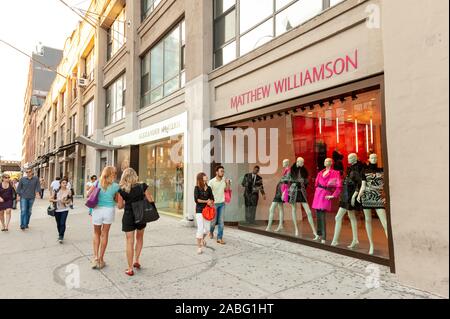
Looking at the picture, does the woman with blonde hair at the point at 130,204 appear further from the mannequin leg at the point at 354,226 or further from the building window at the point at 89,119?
the building window at the point at 89,119

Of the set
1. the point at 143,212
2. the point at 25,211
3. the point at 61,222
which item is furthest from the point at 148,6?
the point at 143,212

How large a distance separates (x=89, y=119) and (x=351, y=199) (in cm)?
2094

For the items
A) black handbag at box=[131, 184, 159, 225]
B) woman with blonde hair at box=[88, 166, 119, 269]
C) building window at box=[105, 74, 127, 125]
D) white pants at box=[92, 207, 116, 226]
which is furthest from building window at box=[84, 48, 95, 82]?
black handbag at box=[131, 184, 159, 225]

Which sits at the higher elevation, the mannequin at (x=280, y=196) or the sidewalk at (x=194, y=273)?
the mannequin at (x=280, y=196)

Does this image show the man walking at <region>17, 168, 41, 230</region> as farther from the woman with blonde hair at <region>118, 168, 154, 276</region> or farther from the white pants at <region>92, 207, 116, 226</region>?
the woman with blonde hair at <region>118, 168, 154, 276</region>

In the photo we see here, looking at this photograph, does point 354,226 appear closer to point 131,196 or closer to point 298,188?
point 298,188

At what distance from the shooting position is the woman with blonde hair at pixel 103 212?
5.15 metres

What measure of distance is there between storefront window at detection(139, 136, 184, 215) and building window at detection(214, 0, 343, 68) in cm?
373

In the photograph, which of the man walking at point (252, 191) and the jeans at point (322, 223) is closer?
the jeans at point (322, 223)

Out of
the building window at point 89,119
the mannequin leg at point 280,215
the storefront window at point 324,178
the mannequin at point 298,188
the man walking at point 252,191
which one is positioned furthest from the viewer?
the building window at point 89,119

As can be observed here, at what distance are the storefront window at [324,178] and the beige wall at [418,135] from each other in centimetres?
70

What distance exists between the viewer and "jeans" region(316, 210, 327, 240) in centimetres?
661

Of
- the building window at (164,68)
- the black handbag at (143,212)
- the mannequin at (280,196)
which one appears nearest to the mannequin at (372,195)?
the mannequin at (280,196)

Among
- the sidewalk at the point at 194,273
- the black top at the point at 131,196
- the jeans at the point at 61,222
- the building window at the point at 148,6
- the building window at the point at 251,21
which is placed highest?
the building window at the point at 148,6
